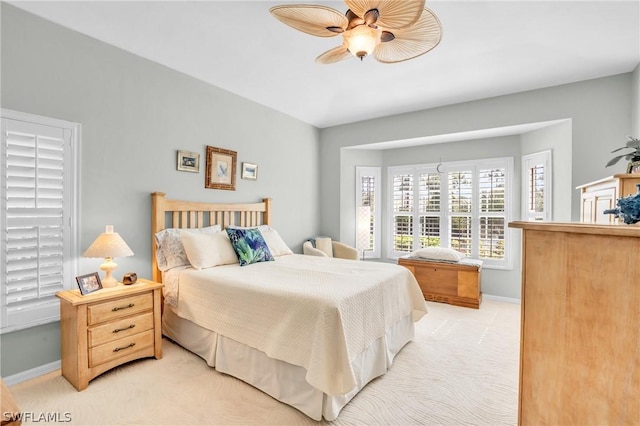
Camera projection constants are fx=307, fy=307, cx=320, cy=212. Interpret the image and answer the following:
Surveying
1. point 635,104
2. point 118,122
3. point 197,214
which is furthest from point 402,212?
point 118,122

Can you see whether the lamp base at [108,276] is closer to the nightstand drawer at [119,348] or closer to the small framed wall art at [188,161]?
the nightstand drawer at [119,348]

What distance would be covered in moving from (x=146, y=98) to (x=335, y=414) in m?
3.24

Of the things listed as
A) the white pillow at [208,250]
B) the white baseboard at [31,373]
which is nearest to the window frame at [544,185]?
the white pillow at [208,250]

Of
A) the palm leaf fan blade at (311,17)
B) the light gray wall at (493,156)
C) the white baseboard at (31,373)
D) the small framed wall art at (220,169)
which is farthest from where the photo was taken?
the light gray wall at (493,156)

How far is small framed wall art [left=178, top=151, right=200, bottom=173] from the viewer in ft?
11.1

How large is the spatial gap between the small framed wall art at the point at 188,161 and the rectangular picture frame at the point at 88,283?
1396 mm

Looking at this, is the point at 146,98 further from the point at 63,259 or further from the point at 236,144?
the point at 63,259

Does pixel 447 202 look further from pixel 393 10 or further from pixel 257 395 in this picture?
pixel 257 395

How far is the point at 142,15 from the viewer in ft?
8.47

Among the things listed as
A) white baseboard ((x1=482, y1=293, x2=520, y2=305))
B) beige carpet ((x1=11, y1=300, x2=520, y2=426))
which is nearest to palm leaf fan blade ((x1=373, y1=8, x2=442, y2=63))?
beige carpet ((x1=11, y1=300, x2=520, y2=426))

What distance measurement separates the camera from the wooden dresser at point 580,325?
896 mm

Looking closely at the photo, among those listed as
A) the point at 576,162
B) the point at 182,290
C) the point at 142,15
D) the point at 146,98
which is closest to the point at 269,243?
the point at 182,290

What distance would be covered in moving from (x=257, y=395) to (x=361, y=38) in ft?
8.37

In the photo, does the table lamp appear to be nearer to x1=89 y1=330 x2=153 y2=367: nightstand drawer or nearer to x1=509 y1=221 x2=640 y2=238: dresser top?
x1=89 y1=330 x2=153 y2=367: nightstand drawer
